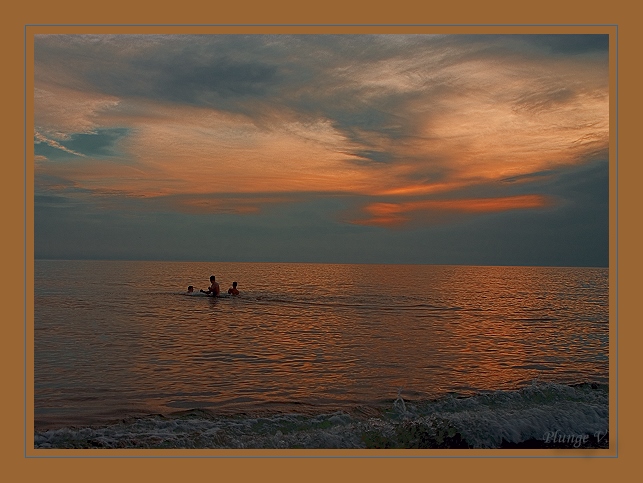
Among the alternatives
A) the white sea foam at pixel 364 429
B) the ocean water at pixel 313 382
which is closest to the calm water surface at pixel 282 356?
the ocean water at pixel 313 382

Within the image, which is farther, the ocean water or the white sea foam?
the ocean water

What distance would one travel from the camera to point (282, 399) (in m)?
13.1

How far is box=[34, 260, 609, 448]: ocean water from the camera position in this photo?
11.2 m

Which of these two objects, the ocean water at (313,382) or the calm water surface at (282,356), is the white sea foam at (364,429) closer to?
the ocean water at (313,382)

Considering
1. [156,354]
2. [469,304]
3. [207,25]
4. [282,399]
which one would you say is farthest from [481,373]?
[469,304]

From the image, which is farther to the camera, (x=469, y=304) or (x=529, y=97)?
(x=469, y=304)

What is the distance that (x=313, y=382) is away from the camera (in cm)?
1480

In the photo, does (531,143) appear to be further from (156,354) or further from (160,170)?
(156,354)

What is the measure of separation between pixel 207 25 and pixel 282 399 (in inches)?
359

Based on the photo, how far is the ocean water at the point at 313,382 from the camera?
1125 centimetres

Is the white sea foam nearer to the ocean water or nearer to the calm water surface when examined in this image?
the ocean water

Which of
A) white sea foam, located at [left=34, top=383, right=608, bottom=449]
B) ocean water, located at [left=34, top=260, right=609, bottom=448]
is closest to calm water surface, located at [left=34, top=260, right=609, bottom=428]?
ocean water, located at [left=34, top=260, right=609, bottom=448]

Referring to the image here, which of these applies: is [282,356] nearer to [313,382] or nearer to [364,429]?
[313,382]

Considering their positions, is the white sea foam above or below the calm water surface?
below
